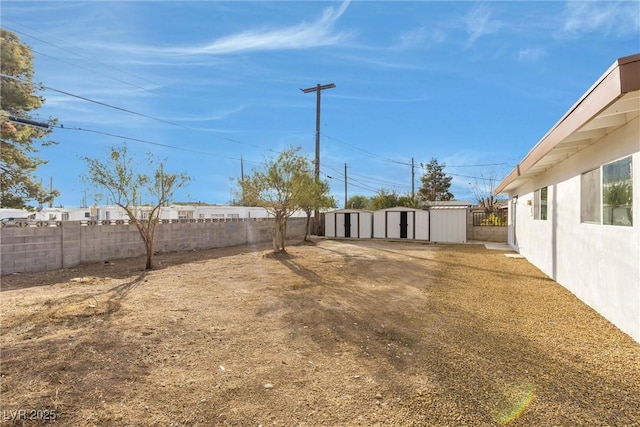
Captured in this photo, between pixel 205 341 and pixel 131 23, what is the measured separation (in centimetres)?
860

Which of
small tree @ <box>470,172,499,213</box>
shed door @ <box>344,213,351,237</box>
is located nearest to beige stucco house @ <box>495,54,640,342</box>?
shed door @ <box>344,213,351,237</box>

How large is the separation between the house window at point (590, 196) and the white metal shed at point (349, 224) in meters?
12.7

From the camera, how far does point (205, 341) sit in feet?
11.2

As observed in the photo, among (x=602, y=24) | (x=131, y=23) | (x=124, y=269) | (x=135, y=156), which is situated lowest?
(x=124, y=269)

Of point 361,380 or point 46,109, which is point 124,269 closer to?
point 361,380

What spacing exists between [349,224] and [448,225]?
5.36 metres

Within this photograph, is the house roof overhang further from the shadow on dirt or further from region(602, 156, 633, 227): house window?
the shadow on dirt

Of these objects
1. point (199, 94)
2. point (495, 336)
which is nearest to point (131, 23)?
point (199, 94)

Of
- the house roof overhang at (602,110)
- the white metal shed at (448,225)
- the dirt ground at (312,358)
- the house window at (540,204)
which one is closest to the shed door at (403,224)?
the white metal shed at (448,225)

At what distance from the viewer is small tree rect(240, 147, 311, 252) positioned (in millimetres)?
10820

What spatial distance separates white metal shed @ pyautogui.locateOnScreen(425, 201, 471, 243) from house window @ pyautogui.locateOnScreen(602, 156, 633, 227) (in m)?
11.3

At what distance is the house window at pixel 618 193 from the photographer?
3670mm

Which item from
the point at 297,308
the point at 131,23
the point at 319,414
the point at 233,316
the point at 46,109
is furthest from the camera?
the point at 46,109

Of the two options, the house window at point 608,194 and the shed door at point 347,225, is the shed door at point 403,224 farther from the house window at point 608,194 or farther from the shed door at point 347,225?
the house window at point 608,194
